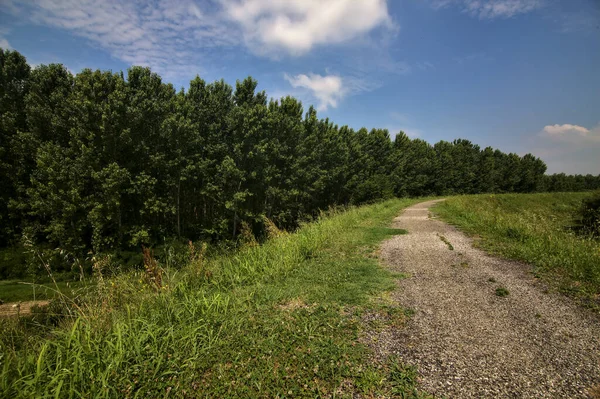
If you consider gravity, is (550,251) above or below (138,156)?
below

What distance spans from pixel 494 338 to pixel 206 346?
120 inches

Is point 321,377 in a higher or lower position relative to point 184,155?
lower

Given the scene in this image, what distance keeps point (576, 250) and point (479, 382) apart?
5287 millimetres

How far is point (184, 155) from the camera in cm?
2250

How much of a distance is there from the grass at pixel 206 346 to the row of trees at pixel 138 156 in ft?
59.0

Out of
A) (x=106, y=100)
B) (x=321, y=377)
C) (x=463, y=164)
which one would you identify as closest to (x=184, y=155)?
(x=106, y=100)

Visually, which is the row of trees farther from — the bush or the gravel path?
the bush

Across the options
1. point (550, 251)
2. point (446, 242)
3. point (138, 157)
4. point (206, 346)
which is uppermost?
point (138, 157)

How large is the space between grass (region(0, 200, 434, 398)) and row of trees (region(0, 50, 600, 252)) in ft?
59.0

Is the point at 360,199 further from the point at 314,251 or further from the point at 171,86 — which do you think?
the point at 314,251

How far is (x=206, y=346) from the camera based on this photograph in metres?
2.76

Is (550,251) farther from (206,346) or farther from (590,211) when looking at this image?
(590,211)

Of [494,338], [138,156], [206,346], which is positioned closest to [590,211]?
[494,338]

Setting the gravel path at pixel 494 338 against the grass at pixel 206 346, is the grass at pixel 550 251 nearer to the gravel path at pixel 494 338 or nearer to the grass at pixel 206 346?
the gravel path at pixel 494 338
